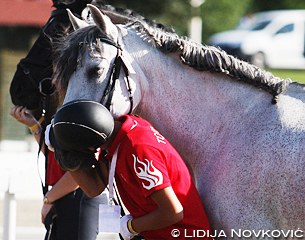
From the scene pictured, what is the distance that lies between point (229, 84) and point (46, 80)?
1455 millimetres

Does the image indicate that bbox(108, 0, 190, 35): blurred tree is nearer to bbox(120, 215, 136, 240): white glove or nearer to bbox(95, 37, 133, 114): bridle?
bbox(95, 37, 133, 114): bridle

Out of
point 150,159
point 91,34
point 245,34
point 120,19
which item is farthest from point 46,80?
point 245,34

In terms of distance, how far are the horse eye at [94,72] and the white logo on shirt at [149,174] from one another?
1.74 ft

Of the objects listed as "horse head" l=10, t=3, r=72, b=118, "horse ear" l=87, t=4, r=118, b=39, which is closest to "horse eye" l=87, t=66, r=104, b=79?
"horse ear" l=87, t=4, r=118, b=39

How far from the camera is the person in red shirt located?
4.05m

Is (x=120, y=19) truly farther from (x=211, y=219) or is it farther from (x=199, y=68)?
(x=211, y=219)

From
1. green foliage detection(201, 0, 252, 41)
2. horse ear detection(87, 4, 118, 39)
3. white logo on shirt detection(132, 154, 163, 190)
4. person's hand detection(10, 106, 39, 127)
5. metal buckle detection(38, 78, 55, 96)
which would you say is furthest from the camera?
green foliage detection(201, 0, 252, 41)

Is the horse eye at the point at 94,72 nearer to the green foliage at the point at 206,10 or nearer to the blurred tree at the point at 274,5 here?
the green foliage at the point at 206,10

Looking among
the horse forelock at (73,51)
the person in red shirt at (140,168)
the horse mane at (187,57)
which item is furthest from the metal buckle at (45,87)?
the person in red shirt at (140,168)

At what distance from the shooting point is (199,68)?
4.50 m

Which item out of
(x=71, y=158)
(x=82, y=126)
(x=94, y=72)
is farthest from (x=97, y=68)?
(x=71, y=158)

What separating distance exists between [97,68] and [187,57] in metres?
0.51

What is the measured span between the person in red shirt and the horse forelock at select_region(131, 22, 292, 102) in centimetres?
48

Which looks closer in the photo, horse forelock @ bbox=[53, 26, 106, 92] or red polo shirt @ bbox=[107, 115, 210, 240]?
red polo shirt @ bbox=[107, 115, 210, 240]
